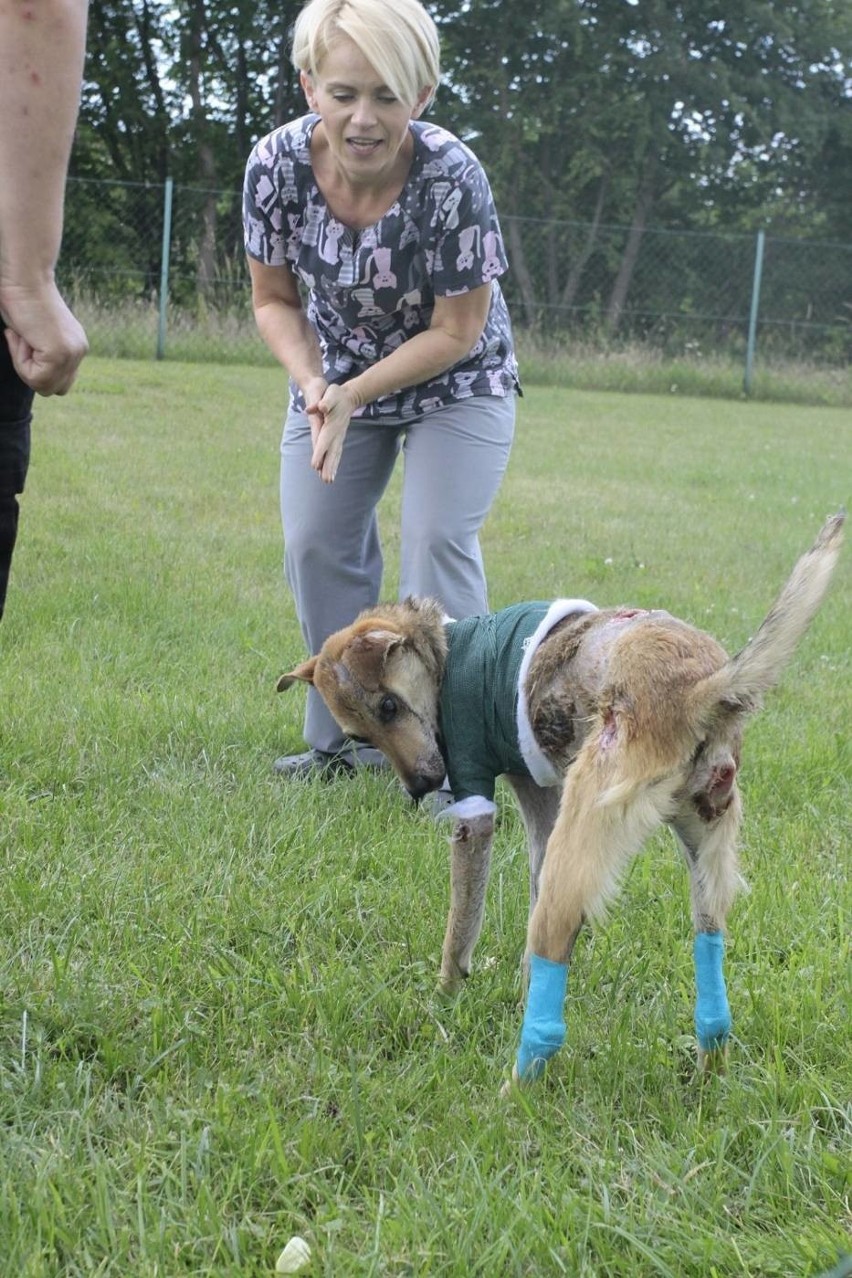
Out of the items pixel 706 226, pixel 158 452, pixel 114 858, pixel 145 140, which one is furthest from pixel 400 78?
pixel 706 226

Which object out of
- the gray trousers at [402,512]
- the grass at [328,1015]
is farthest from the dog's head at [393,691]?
the gray trousers at [402,512]

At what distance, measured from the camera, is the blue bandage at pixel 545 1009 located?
255cm

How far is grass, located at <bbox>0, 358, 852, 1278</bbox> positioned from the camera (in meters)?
2.23

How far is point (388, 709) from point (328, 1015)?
78cm

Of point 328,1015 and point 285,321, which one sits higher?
point 285,321

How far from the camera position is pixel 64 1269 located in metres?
2.13

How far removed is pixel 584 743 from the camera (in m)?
2.76

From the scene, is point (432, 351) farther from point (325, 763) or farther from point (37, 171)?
point (37, 171)

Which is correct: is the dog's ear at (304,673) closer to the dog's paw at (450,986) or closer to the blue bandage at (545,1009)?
the dog's paw at (450,986)

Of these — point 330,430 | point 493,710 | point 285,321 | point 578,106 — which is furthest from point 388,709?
point 578,106

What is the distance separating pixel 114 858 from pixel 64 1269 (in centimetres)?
165

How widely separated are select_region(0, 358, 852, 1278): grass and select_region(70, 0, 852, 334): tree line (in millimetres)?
21895

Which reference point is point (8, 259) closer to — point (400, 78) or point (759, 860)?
point (400, 78)

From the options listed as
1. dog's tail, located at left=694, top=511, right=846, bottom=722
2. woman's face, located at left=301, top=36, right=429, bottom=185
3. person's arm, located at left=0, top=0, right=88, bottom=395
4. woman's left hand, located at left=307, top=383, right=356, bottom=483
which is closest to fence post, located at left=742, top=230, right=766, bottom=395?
woman's face, located at left=301, top=36, right=429, bottom=185
